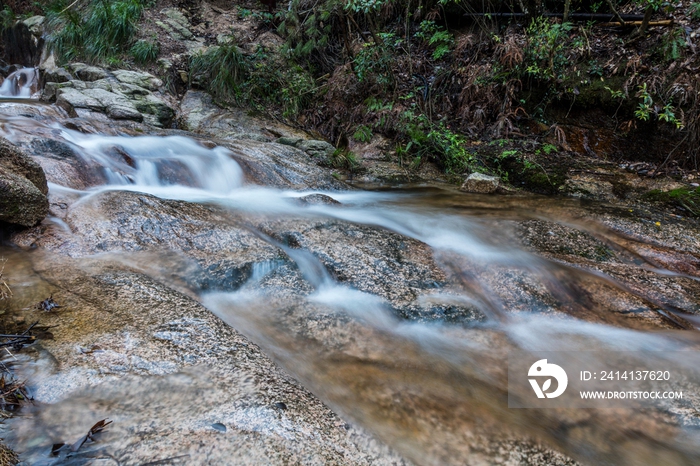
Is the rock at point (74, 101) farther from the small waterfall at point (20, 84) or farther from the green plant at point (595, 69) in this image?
the green plant at point (595, 69)

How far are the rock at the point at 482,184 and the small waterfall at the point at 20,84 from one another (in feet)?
32.6

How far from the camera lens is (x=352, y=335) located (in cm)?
251

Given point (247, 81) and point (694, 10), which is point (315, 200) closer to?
point (247, 81)

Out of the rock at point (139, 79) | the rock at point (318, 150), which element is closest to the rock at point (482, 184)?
the rock at point (318, 150)

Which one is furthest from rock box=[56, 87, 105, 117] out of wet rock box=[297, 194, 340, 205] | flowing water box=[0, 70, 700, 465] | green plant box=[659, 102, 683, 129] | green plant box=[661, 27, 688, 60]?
green plant box=[661, 27, 688, 60]

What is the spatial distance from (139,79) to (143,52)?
3.85 ft

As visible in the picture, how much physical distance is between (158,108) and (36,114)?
7.13 feet

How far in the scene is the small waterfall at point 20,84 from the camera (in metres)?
9.21

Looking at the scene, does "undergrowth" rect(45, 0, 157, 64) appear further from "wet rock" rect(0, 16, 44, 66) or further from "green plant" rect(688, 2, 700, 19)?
"green plant" rect(688, 2, 700, 19)

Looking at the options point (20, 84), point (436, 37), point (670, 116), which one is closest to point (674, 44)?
point (670, 116)

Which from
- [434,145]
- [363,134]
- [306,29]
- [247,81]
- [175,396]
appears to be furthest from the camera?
[306,29]

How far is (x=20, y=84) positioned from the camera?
374 inches

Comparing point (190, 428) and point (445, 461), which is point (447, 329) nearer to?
point (445, 461)

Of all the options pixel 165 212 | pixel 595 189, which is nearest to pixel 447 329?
pixel 165 212
